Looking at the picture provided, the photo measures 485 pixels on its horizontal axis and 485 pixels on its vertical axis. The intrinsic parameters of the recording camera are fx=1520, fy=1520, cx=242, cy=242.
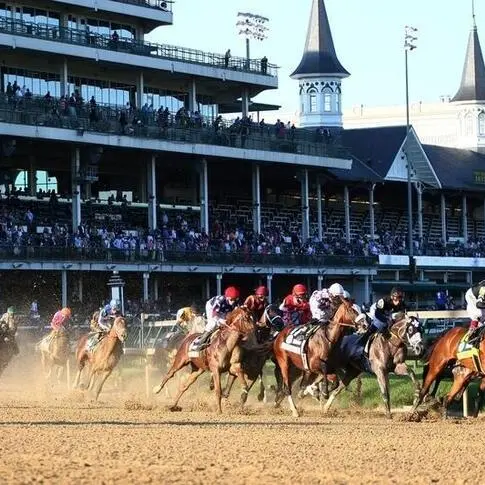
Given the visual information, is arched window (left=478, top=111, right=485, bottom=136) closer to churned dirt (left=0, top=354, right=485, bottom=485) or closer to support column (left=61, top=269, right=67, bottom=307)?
support column (left=61, top=269, right=67, bottom=307)

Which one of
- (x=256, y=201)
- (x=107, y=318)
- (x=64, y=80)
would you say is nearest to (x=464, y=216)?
(x=256, y=201)

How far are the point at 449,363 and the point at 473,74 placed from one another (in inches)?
2690

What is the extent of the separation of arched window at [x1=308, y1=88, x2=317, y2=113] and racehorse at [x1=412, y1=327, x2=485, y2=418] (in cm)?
5928

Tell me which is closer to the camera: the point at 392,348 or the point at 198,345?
the point at 392,348

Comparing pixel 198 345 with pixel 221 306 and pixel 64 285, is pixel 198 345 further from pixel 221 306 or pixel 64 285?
pixel 64 285

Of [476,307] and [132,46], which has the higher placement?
[132,46]

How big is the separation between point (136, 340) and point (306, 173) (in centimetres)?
2770

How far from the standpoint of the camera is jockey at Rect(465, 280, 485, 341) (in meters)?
21.4

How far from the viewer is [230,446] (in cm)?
1675

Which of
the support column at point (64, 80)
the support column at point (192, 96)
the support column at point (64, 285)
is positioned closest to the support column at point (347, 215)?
the support column at point (192, 96)

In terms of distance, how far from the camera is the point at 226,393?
2498 centimetres

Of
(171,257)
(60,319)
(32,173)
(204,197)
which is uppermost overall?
(32,173)

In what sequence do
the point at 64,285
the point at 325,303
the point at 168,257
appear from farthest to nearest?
the point at 168,257 < the point at 64,285 < the point at 325,303

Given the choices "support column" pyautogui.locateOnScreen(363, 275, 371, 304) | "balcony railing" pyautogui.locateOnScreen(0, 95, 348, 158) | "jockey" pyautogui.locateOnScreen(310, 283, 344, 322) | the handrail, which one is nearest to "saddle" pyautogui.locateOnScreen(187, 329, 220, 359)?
"jockey" pyautogui.locateOnScreen(310, 283, 344, 322)
